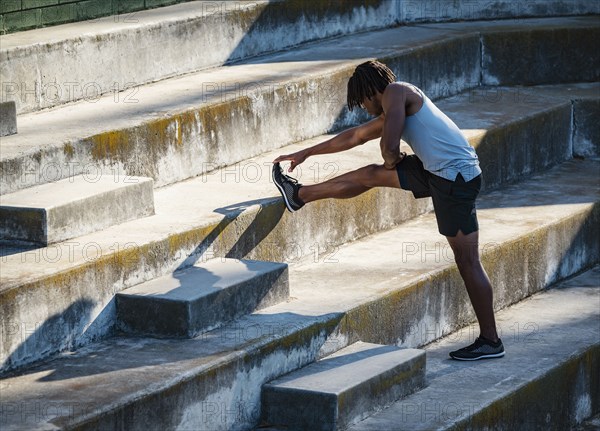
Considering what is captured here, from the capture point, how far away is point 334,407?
15.1 ft

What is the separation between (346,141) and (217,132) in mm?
873

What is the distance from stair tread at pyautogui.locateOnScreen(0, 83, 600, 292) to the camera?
15.9 ft

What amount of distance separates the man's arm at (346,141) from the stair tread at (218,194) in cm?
20

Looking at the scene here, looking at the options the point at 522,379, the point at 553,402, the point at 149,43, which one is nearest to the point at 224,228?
the point at 522,379

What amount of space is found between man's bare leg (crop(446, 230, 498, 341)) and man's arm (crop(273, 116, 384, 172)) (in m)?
0.68

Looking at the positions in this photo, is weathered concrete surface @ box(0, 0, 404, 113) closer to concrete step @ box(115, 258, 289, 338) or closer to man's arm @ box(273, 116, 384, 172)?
man's arm @ box(273, 116, 384, 172)

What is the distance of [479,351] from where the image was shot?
544 cm

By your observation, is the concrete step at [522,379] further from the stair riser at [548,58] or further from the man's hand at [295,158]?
the stair riser at [548,58]

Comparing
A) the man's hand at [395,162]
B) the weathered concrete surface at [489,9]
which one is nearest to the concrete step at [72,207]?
the man's hand at [395,162]

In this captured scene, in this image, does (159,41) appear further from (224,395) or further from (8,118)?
(224,395)

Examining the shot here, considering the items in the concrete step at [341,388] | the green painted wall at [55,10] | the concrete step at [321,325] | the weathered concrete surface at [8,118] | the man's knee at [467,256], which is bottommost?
the concrete step at [341,388]

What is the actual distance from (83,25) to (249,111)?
1.18m

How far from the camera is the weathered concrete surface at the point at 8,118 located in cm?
574

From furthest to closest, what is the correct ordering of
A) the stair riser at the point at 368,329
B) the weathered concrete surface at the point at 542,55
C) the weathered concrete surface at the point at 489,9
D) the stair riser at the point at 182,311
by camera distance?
the weathered concrete surface at the point at 489,9, the weathered concrete surface at the point at 542,55, the stair riser at the point at 182,311, the stair riser at the point at 368,329
